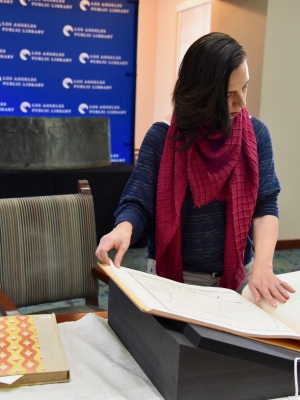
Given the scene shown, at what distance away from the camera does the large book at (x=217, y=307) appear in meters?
0.86

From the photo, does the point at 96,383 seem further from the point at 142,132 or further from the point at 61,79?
the point at 142,132

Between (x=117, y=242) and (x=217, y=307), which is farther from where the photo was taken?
(x=117, y=242)

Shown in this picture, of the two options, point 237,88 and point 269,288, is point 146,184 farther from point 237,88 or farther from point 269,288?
point 269,288

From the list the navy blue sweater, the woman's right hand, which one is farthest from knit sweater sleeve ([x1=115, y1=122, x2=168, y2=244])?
the woman's right hand

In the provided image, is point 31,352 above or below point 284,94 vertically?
below

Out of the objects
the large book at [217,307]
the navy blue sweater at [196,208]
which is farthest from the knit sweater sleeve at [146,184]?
the large book at [217,307]

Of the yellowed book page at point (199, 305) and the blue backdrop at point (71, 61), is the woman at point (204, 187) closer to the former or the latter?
the yellowed book page at point (199, 305)

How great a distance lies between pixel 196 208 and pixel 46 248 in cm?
71

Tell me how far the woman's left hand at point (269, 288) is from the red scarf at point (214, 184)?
0.24m

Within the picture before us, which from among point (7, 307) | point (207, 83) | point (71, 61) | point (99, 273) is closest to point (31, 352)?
point (7, 307)

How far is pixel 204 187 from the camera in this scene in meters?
1.36

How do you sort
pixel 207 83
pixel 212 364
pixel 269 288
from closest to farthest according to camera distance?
pixel 212 364 → pixel 269 288 → pixel 207 83

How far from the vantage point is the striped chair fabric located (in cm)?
182

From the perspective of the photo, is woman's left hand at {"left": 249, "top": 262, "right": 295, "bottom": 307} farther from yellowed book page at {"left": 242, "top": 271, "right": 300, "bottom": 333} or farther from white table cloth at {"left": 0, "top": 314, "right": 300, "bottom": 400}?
white table cloth at {"left": 0, "top": 314, "right": 300, "bottom": 400}
